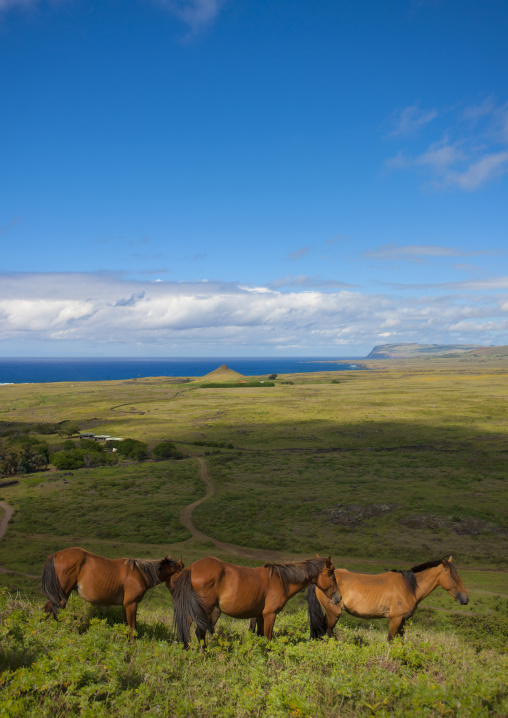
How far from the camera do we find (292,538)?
2338 cm

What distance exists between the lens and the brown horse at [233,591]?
336 inches

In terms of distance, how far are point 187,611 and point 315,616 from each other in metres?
2.88

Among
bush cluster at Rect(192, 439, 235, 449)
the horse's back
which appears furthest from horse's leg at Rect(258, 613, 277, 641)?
bush cluster at Rect(192, 439, 235, 449)

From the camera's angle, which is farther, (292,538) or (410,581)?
(292,538)

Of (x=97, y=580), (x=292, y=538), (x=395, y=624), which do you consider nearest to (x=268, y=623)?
(x=395, y=624)

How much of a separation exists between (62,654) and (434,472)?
3561 cm

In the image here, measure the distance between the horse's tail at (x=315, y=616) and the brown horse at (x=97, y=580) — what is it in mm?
2949

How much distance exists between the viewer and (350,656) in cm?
793

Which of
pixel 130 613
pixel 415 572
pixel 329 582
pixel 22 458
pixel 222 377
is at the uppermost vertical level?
pixel 329 582

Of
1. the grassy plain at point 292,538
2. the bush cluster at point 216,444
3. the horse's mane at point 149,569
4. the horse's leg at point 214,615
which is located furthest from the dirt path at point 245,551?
A: the bush cluster at point 216,444

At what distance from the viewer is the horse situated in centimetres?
928

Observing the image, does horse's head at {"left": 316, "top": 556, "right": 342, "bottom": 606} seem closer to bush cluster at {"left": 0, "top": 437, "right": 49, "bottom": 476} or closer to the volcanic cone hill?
bush cluster at {"left": 0, "top": 437, "right": 49, "bottom": 476}

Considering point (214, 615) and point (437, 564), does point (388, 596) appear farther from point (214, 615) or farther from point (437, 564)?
point (214, 615)

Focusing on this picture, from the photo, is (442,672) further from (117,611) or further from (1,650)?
(1,650)
